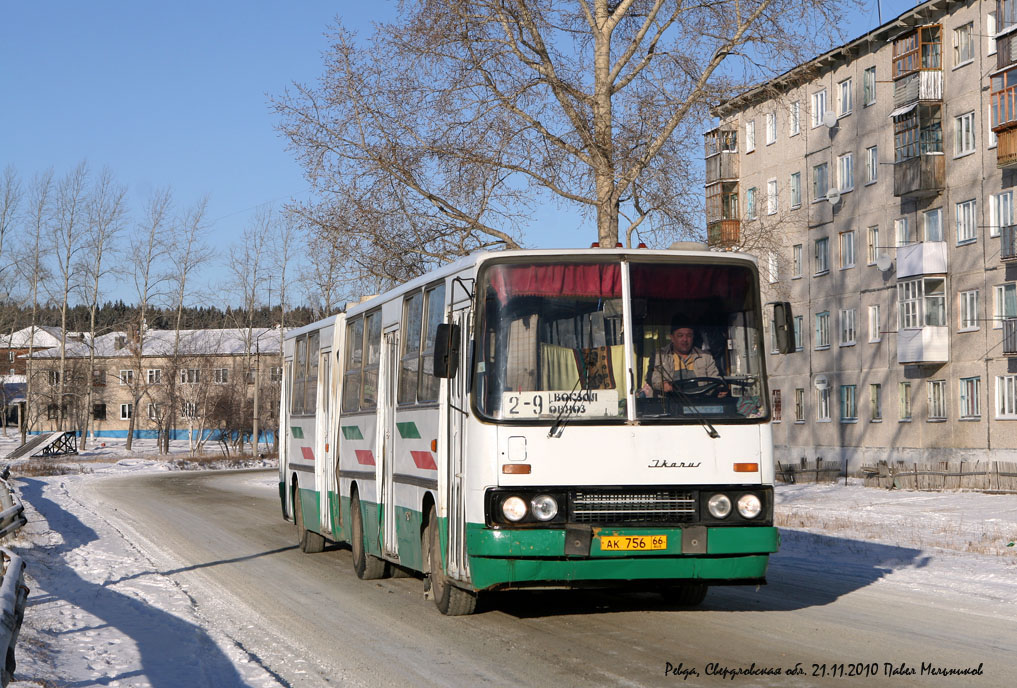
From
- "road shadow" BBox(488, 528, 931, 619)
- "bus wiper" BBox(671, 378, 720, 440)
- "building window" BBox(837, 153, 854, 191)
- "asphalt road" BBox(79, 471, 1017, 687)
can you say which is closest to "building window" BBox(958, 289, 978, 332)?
"building window" BBox(837, 153, 854, 191)

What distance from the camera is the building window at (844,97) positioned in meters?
54.6

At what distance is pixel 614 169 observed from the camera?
77.0 ft

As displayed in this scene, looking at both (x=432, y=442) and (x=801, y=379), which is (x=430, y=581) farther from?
(x=801, y=379)

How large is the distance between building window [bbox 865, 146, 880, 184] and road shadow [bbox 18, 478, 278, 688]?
4103 centimetres

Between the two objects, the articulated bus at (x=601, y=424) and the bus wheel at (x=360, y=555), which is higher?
the articulated bus at (x=601, y=424)

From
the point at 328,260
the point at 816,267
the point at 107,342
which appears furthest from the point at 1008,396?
the point at 107,342

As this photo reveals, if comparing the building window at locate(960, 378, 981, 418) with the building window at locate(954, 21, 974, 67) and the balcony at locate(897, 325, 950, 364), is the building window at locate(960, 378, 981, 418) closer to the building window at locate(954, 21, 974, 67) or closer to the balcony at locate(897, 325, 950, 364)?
the balcony at locate(897, 325, 950, 364)

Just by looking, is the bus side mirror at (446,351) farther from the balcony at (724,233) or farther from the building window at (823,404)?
the building window at (823,404)

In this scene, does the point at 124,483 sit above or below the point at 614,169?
below

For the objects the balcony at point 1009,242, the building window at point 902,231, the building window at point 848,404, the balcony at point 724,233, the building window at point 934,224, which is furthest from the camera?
the building window at point 848,404

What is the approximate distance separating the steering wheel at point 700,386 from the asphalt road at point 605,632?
6.14ft

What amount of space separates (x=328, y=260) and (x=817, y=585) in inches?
541

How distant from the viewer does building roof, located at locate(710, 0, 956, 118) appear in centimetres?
2284

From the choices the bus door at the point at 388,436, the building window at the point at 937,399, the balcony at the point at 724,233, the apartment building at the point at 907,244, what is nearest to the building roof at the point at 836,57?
the apartment building at the point at 907,244
